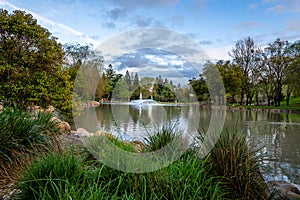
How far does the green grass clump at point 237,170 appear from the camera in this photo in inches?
86.7

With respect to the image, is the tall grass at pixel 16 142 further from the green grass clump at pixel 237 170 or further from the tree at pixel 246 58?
the tree at pixel 246 58

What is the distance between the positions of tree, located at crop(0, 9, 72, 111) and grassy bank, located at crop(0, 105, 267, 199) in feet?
18.0

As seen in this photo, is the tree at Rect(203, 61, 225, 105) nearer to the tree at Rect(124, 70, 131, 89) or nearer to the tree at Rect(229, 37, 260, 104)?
the tree at Rect(124, 70, 131, 89)

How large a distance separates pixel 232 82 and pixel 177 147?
27089mm

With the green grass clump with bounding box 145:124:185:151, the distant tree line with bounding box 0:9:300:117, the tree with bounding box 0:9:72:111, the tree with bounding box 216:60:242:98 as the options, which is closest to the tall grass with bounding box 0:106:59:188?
the green grass clump with bounding box 145:124:185:151

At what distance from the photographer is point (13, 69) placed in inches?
295

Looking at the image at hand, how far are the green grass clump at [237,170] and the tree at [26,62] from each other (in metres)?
6.92

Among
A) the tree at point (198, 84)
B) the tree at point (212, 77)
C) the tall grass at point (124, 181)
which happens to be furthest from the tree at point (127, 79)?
the tall grass at point (124, 181)

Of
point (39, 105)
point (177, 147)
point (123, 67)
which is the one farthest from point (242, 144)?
point (39, 105)

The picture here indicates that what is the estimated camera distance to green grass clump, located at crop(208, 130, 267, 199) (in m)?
2.20

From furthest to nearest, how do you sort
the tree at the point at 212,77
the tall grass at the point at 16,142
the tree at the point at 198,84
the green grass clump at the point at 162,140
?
the tree at the point at 212,77 < the tree at the point at 198,84 < the green grass clump at the point at 162,140 < the tall grass at the point at 16,142

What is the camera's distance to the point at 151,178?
A: 189 centimetres

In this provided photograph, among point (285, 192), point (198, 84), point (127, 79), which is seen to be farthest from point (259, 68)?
point (285, 192)

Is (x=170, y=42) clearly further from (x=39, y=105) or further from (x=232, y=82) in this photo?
(x=232, y=82)
